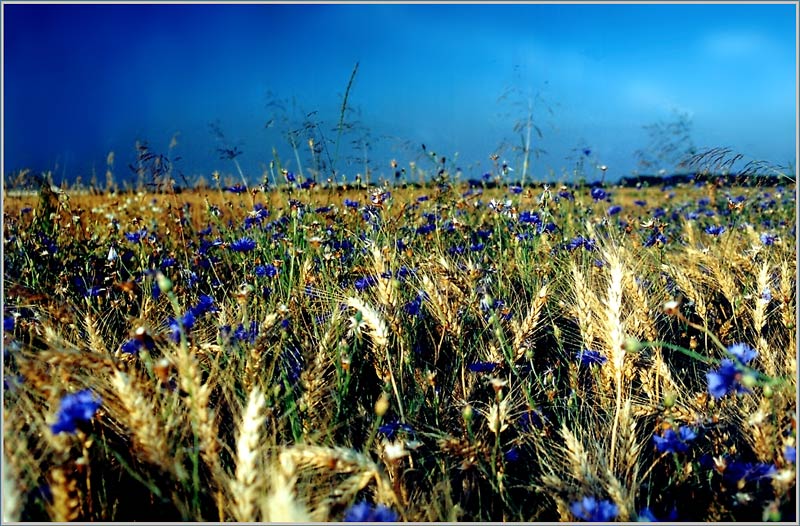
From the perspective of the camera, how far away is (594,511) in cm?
126

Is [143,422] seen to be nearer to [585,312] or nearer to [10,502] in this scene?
[10,502]

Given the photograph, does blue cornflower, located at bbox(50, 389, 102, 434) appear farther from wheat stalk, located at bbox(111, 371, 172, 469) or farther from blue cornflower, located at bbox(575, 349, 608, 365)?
blue cornflower, located at bbox(575, 349, 608, 365)

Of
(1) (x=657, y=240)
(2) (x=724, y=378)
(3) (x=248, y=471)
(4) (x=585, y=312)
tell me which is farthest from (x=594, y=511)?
(1) (x=657, y=240)

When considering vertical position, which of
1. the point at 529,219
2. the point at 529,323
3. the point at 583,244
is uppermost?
the point at 529,219

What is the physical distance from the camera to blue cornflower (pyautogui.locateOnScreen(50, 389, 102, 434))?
124cm

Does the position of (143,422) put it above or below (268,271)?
below

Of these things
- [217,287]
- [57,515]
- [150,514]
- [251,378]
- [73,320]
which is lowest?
[150,514]

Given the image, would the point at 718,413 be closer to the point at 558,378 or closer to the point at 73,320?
the point at 558,378

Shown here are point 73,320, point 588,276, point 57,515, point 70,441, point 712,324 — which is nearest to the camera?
point 57,515

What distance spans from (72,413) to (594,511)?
3.78ft

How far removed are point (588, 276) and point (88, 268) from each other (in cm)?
237

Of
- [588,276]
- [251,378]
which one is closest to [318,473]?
[251,378]

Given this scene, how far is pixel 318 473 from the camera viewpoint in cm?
148


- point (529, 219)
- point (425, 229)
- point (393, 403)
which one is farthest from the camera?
point (425, 229)
